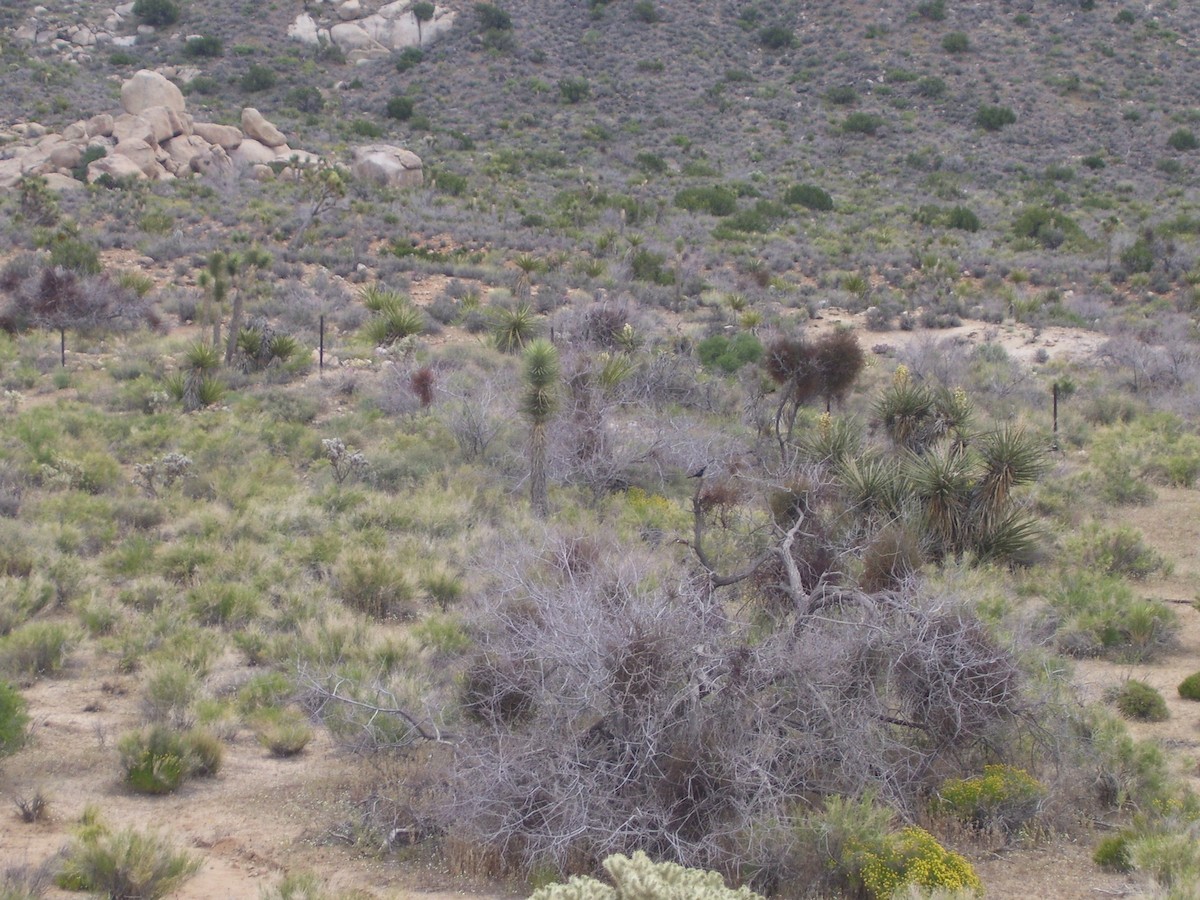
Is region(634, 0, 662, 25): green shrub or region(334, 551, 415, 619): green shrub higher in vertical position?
region(634, 0, 662, 25): green shrub

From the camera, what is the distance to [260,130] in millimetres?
44219

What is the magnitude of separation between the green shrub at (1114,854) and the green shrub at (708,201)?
35.4 meters

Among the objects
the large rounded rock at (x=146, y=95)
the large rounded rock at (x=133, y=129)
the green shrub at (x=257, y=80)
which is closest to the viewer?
the large rounded rock at (x=133, y=129)

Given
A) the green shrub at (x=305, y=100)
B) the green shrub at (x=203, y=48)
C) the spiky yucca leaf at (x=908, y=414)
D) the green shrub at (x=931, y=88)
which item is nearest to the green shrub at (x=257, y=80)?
the green shrub at (x=305, y=100)

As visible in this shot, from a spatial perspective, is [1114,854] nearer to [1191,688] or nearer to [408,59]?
[1191,688]

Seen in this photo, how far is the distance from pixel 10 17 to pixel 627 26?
1253 inches

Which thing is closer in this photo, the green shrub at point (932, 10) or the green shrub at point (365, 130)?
the green shrub at point (365, 130)

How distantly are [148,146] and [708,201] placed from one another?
2106cm

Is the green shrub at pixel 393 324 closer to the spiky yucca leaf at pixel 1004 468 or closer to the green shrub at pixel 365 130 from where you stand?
the spiky yucca leaf at pixel 1004 468

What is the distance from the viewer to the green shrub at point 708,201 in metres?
40.3

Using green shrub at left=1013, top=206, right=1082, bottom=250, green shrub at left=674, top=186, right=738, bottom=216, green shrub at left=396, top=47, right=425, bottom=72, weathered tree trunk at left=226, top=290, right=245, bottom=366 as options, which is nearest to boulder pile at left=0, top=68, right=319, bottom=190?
green shrub at left=396, top=47, right=425, bottom=72

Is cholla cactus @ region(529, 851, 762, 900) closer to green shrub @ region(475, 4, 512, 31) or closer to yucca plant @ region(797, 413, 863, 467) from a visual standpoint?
yucca plant @ region(797, 413, 863, 467)

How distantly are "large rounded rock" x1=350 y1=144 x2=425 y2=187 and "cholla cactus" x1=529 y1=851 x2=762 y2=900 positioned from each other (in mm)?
38600

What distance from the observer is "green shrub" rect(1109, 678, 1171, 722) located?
8.84 m
